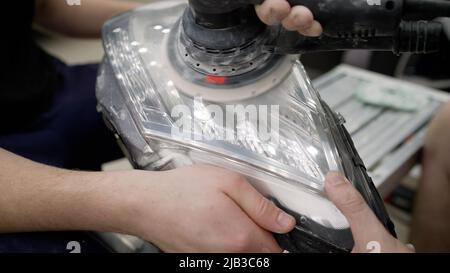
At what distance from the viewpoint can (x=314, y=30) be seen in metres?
0.45

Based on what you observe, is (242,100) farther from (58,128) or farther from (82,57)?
(82,57)

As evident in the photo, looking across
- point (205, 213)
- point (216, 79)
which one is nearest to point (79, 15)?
point (216, 79)

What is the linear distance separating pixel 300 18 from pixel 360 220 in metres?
0.22

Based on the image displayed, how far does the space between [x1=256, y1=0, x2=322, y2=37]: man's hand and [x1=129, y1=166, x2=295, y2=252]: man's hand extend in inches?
6.7

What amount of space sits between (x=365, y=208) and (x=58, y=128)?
1.75 feet

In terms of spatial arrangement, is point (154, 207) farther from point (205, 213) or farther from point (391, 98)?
point (391, 98)

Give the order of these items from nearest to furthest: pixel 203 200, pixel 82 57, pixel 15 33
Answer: pixel 203 200, pixel 15 33, pixel 82 57

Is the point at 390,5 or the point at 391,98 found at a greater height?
the point at 390,5

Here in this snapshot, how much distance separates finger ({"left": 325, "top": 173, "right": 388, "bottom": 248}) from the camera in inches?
16.8

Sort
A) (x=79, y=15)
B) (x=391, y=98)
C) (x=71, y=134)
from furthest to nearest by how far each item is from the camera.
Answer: (x=391, y=98) → (x=79, y=15) → (x=71, y=134)

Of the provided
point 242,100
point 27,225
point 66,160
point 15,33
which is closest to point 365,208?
point 242,100

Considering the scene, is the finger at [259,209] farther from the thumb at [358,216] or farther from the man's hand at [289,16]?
the man's hand at [289,16]

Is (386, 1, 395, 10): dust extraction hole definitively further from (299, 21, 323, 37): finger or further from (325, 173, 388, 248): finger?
(325, 173, 388, 248): finger
